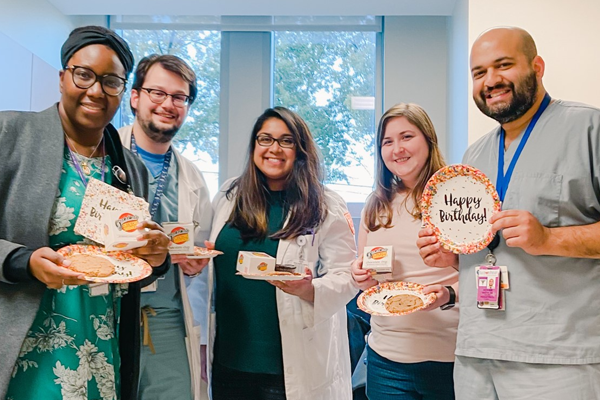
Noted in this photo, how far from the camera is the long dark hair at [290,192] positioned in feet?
7.23

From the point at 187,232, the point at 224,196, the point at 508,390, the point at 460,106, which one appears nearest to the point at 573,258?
the point at 508,390

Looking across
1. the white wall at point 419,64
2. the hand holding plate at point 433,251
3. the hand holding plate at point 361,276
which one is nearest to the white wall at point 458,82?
the white wall at point 419,64

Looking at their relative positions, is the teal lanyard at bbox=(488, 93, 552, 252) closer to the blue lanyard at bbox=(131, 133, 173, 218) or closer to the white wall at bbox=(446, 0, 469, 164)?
the blue lanyard at bbox=(131, 133, 173, 218)

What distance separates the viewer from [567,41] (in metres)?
3.15

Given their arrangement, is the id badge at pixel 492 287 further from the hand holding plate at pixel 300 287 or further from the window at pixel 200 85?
the window at pixel 200 85

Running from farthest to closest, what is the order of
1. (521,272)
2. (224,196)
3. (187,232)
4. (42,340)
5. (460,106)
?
(460,106), (224,196), (187,232), (521,272), (42,340)

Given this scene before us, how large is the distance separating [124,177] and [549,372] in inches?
54.6

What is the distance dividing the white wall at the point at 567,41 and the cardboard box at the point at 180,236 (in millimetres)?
2313

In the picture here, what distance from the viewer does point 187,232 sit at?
2.00m

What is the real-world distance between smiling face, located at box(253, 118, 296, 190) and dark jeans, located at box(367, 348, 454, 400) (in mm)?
872

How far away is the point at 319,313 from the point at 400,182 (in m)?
0.63

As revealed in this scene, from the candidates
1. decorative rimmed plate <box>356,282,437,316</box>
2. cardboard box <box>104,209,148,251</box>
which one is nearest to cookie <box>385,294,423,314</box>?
decorative rimmed plate <box>356,282,437,316</box>

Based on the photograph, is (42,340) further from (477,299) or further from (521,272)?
(521,272)

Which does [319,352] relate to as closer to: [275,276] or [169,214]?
[275,276]
